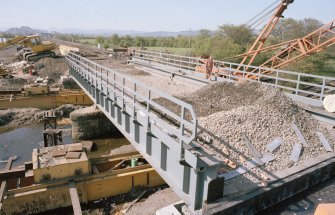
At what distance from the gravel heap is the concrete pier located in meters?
10.8

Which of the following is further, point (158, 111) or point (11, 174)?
point (11, 174)

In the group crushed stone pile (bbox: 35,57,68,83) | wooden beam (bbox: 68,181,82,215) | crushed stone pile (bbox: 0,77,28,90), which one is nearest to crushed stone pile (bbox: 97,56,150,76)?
wooden beam (bbox: 68,181,82,215)

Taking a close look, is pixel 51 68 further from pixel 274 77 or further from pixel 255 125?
pixel 255 125

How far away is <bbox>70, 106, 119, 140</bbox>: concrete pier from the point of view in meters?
18.2

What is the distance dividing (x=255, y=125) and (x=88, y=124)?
13.6m

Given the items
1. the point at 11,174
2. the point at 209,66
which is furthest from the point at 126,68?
the point at 11,174

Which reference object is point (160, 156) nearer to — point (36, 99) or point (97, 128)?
point (97, 128)

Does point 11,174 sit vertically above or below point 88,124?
above

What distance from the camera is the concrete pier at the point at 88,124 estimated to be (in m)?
18.2

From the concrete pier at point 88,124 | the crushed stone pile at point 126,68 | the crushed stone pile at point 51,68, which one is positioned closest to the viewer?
the concrete pier at point 88,124

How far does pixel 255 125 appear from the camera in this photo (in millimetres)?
7223

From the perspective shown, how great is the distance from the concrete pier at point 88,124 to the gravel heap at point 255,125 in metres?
10.8

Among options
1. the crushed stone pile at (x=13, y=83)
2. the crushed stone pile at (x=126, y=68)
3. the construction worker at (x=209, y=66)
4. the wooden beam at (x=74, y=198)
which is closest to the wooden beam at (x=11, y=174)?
the wooden beam at (x=74, y=198)

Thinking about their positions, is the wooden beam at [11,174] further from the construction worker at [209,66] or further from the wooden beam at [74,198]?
the construction worker at [209,66]
